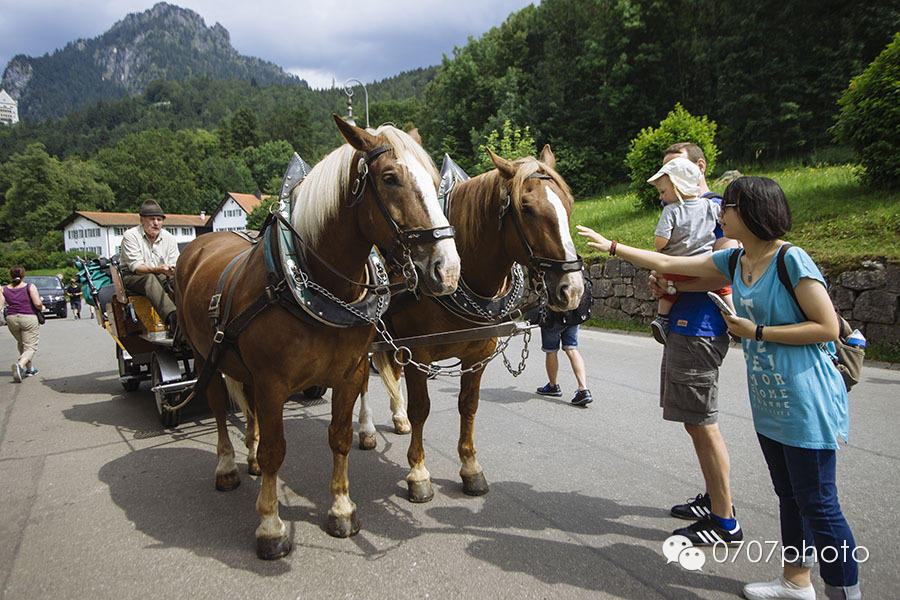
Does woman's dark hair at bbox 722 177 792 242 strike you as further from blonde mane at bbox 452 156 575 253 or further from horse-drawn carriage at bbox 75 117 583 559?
blonde mane at bbox 452 156 575 253

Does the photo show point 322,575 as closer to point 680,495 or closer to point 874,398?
point 680,495

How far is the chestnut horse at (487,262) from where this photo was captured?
2.48 meters

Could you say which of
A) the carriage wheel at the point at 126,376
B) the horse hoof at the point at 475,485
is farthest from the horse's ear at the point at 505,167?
the carriage wheel at the point at 126,376

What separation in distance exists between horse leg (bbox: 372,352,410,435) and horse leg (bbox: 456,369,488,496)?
69 centimetres

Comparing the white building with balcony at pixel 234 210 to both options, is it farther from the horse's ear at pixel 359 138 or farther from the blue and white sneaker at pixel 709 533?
the blue and white sneaker at pixel 709 533

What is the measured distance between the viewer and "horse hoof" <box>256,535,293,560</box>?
105 inches

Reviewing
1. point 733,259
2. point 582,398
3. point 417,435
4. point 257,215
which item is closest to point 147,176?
point 257,215

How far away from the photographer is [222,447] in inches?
142

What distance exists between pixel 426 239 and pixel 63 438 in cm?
473

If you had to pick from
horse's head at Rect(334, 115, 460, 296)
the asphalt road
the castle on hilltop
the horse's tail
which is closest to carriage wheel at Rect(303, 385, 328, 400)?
the asphalt road

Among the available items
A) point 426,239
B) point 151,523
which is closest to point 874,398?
point 426,239

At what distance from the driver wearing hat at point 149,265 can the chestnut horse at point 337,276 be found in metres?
A: 2.47

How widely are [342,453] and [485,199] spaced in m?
1.74

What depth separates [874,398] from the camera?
16.6 feet
